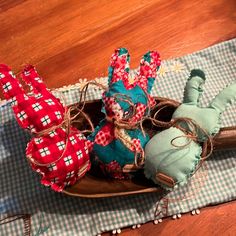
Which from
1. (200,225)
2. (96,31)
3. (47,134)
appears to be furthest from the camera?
(96,31)

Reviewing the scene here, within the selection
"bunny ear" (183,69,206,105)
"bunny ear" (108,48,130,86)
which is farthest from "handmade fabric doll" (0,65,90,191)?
"bunny ear" (183,69,206,105)

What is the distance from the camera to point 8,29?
1.10 m

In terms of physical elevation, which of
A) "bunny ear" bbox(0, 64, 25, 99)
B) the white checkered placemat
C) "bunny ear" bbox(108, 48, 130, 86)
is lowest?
the white checkered placemat

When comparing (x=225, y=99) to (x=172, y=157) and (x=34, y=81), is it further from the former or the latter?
(x=34, y=81)

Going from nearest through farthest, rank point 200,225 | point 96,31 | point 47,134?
point 47,134 → point 200,225 → point 96,31

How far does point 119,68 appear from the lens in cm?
77

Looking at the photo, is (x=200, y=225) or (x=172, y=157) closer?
(x=172, y=157)

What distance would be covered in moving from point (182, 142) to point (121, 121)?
12 cm

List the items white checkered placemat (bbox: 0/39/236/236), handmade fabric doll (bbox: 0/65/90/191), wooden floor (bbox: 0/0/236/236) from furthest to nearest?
wooden floor (bbox: 0/0/236/236), white checkered placemat (bbox: 0/39/236/236), handmade fabric doll (bbox: 0/65/90/191)

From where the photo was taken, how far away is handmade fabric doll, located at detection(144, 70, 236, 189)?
29.0 inches

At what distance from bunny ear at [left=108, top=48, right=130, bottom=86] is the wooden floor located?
0.79 feet

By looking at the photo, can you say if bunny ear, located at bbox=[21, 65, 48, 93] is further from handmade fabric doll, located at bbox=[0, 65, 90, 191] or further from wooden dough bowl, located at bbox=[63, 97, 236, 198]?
wooden dough bowl, located at bbox=[63, 97, 236, 198]

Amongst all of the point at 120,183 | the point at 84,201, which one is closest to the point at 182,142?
the point at 120,183

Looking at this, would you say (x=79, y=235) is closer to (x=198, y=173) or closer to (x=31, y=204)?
(x=31, y=204)
